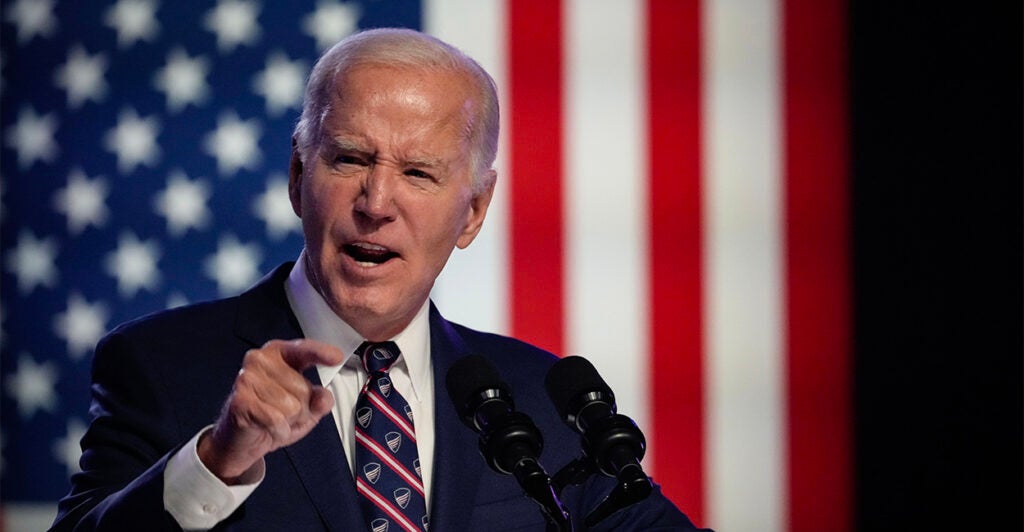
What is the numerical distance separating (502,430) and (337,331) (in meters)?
0.58

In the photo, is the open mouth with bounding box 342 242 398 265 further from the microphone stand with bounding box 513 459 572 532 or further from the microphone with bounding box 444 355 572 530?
the microphone stand with bounding box 513 459 572 532

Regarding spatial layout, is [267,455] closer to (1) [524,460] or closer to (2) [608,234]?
(1) [524,460]

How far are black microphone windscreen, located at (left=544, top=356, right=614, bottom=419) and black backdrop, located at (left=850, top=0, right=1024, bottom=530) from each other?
1590mm

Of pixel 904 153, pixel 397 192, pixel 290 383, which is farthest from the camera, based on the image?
pixel 904 153

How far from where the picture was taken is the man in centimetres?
154

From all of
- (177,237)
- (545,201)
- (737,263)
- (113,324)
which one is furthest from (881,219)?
(113,324)

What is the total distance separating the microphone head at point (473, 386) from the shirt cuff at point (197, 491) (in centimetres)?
25

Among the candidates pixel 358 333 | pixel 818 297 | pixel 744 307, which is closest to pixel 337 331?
pixel 358 333

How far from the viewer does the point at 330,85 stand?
1668 mm

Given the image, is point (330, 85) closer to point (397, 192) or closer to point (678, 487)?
point (397, 192)

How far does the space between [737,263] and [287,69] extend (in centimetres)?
125

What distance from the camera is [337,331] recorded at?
169 cm

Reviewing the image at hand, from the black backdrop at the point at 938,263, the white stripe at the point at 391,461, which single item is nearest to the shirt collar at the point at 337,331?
the white stripe at the point at 391,461

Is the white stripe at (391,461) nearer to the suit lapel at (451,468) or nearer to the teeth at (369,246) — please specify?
the suit lapel at (451,468)
